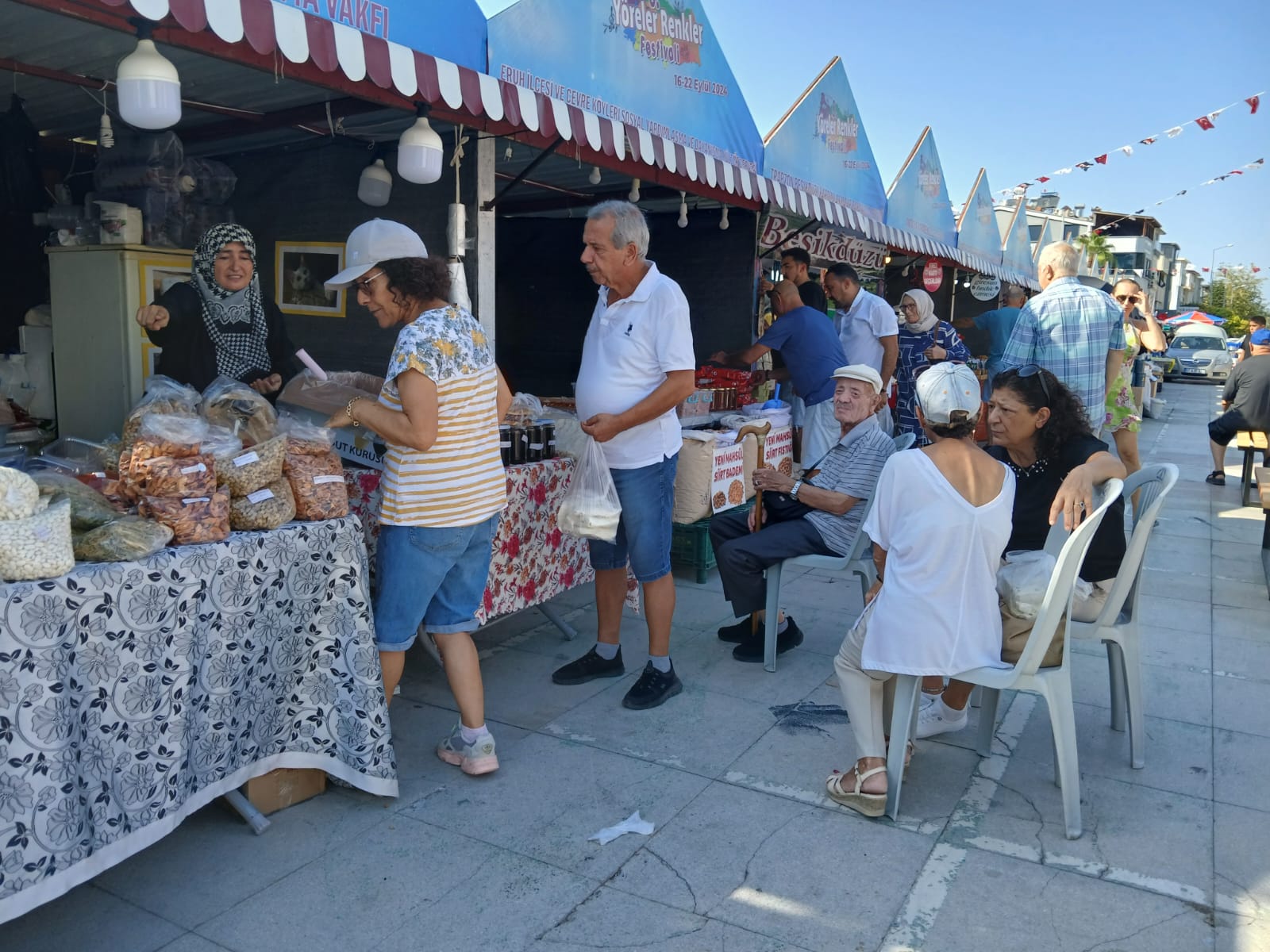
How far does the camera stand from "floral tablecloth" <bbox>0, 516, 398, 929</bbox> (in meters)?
1.99

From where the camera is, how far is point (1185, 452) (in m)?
11.9

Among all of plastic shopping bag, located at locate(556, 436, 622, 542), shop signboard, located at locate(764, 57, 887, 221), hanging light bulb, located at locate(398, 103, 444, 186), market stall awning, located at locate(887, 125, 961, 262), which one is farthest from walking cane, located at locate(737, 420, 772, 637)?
market stall awning, located at locate(887, 125, 961, 262)

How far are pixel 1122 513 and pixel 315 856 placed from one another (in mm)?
2678

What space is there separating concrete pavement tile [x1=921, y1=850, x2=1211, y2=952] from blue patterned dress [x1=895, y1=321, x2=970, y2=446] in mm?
4636

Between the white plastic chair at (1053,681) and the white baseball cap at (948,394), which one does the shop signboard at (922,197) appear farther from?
the white plastic chair at (1053,681)

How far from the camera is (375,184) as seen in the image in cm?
441

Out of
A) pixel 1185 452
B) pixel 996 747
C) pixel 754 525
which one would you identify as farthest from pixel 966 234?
pixel 996 747

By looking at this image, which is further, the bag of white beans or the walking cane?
the walking cane

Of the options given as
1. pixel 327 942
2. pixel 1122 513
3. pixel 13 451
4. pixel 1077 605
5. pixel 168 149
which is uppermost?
pixel 168 149

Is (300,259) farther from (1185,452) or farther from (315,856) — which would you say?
(1185,452)

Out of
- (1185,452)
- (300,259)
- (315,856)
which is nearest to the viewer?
(315,856)

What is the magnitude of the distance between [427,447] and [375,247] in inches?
24.4

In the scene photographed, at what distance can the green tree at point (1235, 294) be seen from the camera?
6762 centimetres

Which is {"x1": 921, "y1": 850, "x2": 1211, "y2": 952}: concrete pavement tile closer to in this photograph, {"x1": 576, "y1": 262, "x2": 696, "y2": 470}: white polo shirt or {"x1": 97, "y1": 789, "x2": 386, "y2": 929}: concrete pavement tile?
{"x1": 97, "y1": 789, "x2": 386, "y2": 929}: concrete pavement tile
